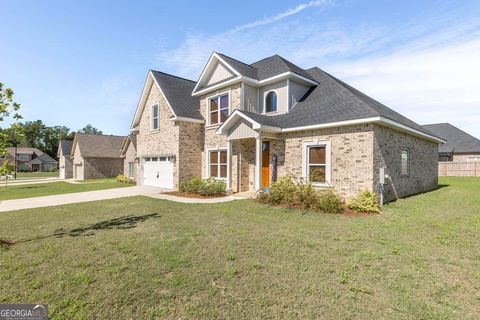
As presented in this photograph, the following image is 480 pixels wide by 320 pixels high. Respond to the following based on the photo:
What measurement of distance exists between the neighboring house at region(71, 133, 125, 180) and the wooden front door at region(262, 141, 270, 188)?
1036 inches

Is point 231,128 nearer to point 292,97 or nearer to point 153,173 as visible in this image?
point 292,97

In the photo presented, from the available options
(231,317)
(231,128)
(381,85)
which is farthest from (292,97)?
(231,317)

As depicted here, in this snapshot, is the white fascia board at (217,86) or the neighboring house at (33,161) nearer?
the white fascia board at (217,86)

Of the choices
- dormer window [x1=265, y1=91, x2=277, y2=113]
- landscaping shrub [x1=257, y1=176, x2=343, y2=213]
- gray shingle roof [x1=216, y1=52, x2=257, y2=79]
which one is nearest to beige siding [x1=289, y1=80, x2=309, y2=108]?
dormer window [x1=265, y1=91, x2=277, y2=113]

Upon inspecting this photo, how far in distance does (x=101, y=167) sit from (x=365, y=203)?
3314 centimetres

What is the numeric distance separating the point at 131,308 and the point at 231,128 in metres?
11.1

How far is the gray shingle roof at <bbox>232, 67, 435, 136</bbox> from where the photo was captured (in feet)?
34.2

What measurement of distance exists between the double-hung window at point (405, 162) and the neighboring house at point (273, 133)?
52 millimetres

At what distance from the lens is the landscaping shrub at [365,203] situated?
889 cm

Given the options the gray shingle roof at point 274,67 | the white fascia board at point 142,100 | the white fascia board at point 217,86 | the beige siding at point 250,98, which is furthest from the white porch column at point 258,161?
the white fascia board at point 142,100

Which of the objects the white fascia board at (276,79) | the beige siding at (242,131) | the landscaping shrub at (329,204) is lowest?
the landscaping shrub at (329,204)

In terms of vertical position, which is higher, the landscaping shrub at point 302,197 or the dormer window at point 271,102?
the dormer window at point 271,102

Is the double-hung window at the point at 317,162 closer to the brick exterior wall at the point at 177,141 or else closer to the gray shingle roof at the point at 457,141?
the brick exterior wall at the point at 177,141

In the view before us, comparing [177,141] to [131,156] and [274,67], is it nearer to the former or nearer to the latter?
[274,67]
